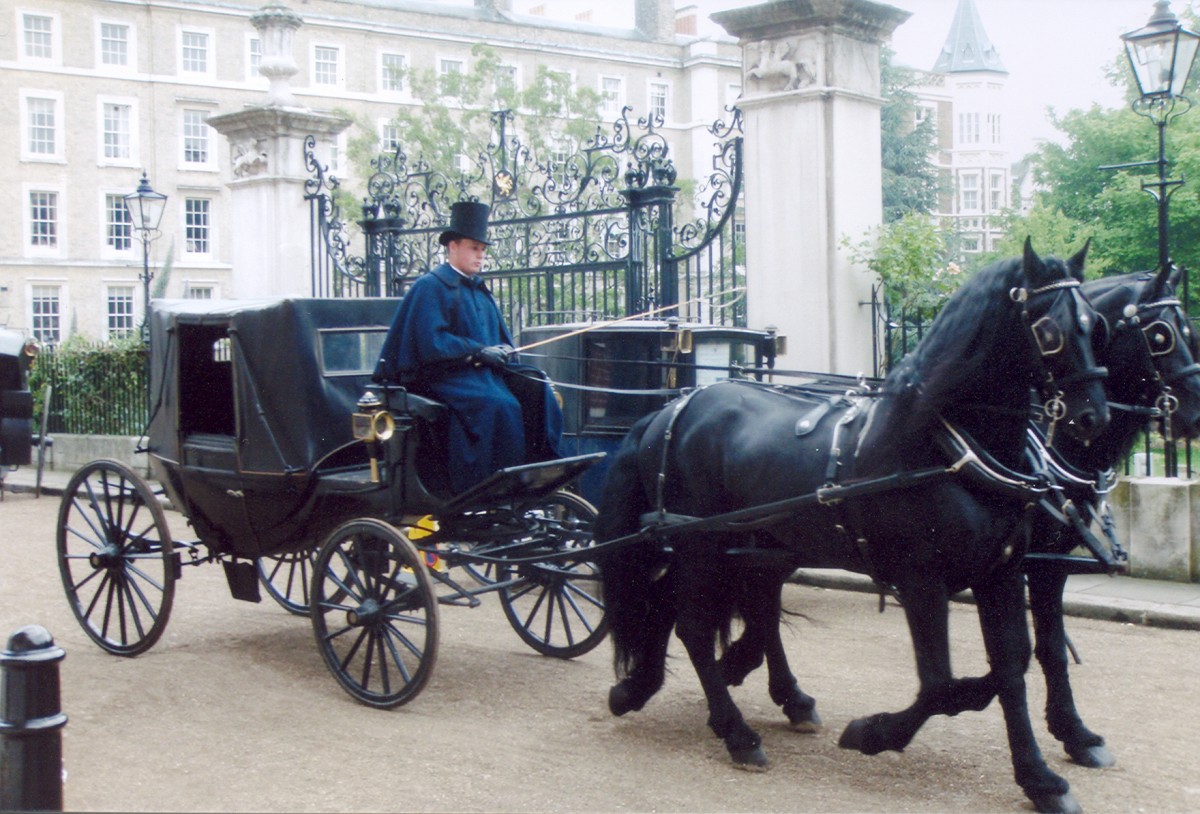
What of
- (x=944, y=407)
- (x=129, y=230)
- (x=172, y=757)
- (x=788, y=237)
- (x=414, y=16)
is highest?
(x=414, y=16)

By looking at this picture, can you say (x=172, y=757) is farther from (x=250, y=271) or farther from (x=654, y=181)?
(x=250, y=271)

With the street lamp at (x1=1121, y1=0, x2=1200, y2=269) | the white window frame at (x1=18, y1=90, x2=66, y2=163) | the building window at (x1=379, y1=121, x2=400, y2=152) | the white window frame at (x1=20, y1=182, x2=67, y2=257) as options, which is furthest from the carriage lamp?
the white window frame at (x1=18, y1=90, x2=66, y2=163)

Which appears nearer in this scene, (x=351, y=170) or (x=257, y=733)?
(x=257, y=733)

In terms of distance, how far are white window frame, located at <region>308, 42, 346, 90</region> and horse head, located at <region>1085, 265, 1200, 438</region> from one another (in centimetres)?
4098

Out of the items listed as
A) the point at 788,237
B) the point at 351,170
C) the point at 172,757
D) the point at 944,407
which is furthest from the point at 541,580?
the point at 351,170

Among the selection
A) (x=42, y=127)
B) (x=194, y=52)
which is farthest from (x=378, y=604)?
(x=194, y=52)

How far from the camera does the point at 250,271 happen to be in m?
14.8

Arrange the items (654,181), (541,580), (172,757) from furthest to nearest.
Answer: (654,181)
(541,580)
(172,757)

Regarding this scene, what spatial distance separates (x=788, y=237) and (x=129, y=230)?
36.4 m

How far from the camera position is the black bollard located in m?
3.87

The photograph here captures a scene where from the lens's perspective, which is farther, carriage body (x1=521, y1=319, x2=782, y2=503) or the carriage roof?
carriage body (x1=521, y1=319, x2=782, y2=503)

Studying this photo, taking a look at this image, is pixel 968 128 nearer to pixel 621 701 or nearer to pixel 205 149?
pixel 205 149

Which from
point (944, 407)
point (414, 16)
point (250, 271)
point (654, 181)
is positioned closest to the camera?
point (944, 407)

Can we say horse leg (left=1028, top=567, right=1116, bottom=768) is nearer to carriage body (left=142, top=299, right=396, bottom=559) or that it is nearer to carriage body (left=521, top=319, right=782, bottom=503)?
carriage body (left=142, top=299, right=396, bottom=559)
